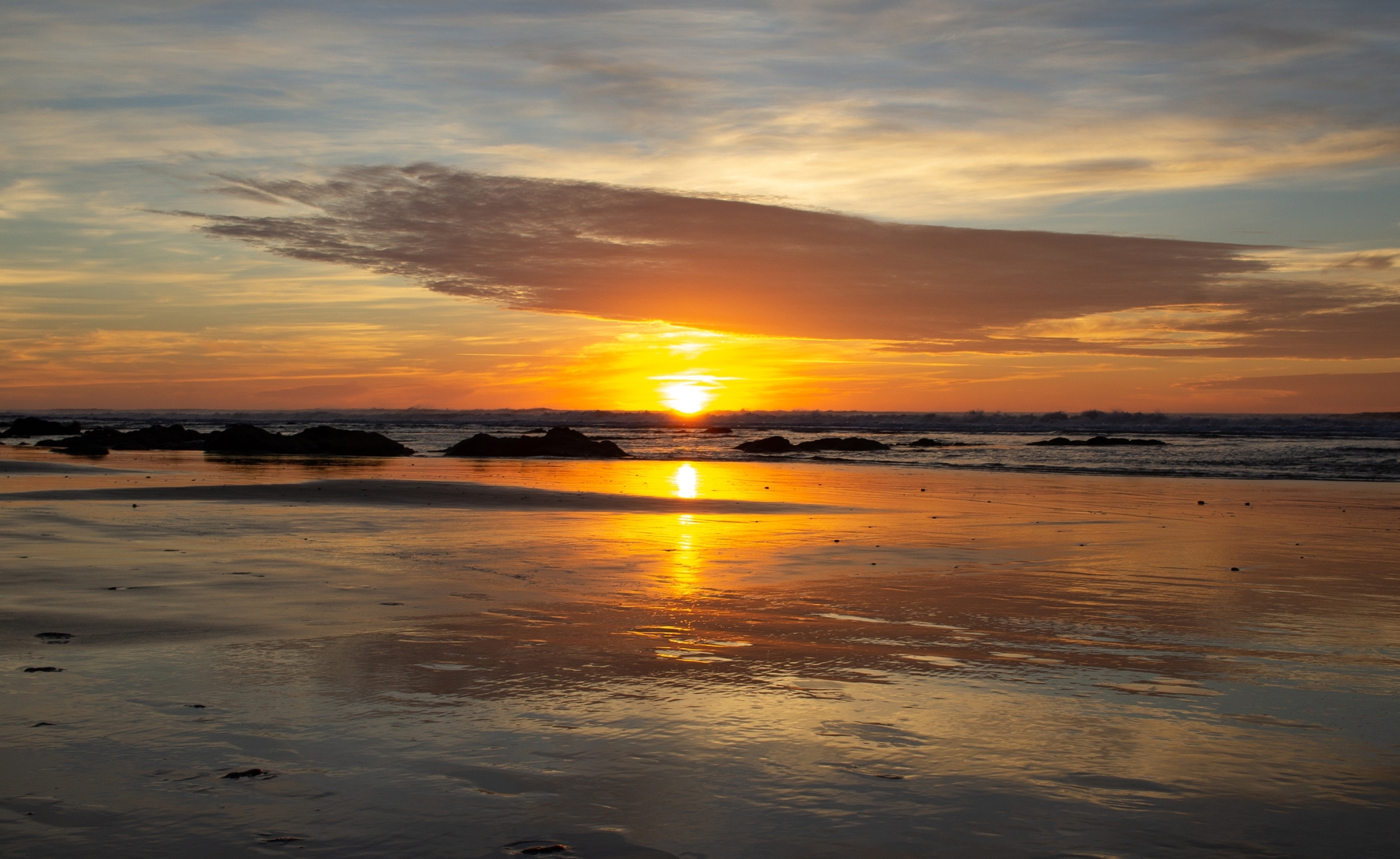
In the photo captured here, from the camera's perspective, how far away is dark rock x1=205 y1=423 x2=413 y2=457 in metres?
35.4

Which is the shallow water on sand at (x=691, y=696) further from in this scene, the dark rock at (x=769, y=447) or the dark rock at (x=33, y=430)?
the dark rock at (x=33, y=430)

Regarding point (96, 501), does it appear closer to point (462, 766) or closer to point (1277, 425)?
point (462, 766)

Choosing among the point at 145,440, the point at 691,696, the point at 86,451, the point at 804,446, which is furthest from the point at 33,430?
the point at 691,696


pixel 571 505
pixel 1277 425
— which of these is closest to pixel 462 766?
pixel 571 505

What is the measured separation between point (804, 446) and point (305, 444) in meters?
21.8

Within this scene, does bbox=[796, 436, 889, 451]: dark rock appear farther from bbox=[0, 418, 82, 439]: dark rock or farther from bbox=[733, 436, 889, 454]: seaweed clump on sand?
bbox=[0, 418, 82, 439]: dark rock

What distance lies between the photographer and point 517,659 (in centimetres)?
643

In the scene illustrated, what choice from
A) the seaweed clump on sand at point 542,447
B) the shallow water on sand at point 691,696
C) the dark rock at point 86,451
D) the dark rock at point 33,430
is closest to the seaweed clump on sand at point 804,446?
the seaweed clump on sand at point 542,447

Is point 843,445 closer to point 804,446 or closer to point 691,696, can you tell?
point 804,446

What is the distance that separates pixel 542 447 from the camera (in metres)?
39.1

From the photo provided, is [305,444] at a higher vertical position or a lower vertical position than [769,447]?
higher

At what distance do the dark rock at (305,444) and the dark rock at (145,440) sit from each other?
154 cm

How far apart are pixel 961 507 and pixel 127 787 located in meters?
15.8

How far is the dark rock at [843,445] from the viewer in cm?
4419
